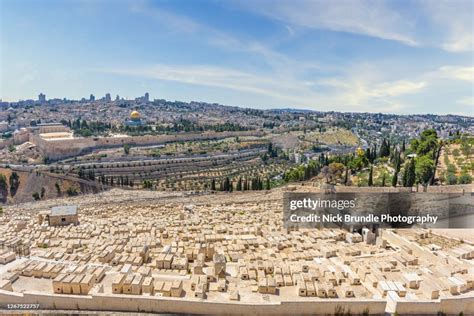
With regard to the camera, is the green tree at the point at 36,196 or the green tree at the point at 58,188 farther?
the green tree at the point at 58,188

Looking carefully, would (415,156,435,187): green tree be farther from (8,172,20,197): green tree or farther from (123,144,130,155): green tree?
Answer: (123,144,130,155): green tree

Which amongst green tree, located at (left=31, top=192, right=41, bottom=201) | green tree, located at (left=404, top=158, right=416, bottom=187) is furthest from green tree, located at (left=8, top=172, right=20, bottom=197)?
green tree, located at (left=404, top=158, right=416, bottom=187)

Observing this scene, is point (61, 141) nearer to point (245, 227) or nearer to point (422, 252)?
point (245, 227)

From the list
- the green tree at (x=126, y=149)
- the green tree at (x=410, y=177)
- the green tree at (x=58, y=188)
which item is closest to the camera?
the green tree at (x=410, y=177)

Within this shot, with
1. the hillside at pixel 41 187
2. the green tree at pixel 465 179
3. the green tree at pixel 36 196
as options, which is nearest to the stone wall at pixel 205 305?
the green tree at pixel 465 179

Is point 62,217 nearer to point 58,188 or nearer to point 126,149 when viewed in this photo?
point 58,188

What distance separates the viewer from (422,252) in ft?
47.2

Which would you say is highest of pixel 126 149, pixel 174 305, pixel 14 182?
pixel 126 149

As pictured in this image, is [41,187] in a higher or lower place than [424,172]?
lower

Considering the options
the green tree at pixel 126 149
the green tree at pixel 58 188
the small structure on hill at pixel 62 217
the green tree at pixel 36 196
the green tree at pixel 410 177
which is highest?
the green tree at pixel 410 177

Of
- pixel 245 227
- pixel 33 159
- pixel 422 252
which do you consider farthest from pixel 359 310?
pixel 33 159

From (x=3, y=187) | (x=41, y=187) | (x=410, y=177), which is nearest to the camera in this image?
(x=410, y=177)

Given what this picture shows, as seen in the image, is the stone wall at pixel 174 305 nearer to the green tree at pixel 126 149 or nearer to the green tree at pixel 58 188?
the green tree at pixel 58 188

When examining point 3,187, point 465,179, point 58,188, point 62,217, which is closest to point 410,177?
point 465,179
